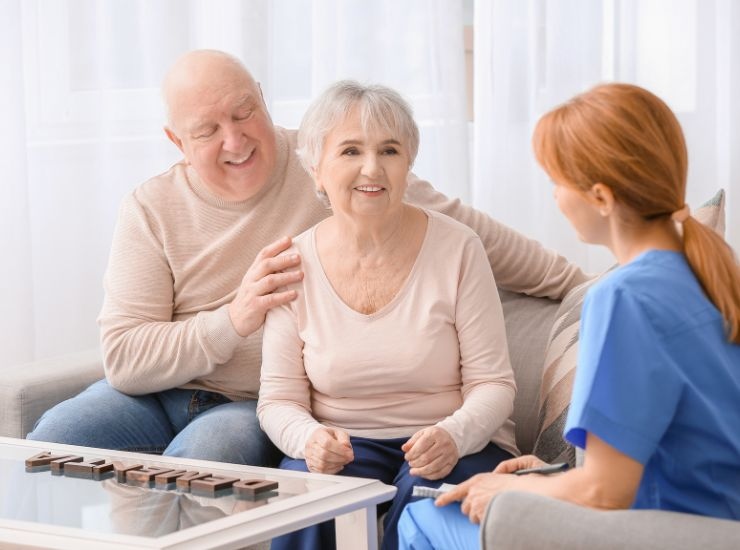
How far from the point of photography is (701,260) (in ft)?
4.76

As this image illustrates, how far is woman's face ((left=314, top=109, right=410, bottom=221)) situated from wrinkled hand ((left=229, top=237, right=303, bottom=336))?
6.6 inches

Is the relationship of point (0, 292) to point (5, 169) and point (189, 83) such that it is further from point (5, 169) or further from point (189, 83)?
point (189, 83)

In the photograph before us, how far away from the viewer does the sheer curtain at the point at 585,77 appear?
2.84 metres

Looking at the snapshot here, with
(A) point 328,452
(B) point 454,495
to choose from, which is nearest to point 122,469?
(A) point 328,452

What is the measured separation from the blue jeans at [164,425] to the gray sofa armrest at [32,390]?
77mm

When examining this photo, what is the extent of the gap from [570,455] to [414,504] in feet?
1.49

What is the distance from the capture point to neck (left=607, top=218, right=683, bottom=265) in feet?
4.86

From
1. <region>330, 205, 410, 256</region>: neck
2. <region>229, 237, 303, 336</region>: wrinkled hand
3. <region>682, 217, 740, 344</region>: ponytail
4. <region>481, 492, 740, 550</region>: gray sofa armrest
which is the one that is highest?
<region>682, 217, 740, 344</region>: ponytail

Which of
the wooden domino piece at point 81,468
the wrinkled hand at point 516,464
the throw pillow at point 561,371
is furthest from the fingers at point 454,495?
the wooden domino piece at point 81,468

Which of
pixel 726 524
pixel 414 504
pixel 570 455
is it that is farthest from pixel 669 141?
pixel 570 455

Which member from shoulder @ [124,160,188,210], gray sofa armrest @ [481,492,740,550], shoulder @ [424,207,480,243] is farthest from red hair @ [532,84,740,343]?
shoulder @ [124,160,188,210]

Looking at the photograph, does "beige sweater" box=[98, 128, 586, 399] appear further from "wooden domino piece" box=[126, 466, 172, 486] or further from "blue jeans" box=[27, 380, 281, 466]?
"wooden domino piece" box=[126, 466, 172, 486]

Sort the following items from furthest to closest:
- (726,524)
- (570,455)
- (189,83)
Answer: (189,83) < (570,455) < (726,524)

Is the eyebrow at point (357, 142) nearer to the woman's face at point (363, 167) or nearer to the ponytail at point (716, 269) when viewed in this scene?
the woman's face at point (363, 167)
